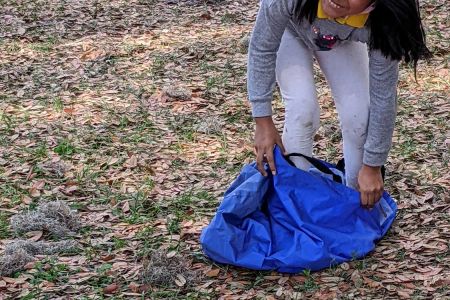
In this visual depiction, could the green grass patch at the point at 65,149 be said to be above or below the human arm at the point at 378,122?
below

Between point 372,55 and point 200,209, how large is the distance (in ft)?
4.42

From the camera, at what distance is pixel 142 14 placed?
8.10 metres

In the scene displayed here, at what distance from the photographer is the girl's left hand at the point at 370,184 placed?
3.25 meters

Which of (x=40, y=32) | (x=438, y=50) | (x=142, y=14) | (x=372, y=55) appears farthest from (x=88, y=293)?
(x=142, y=14)

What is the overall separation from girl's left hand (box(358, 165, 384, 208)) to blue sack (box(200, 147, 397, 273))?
0.12ft

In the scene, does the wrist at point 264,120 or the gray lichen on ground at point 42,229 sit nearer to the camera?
the wrist at point 264,120

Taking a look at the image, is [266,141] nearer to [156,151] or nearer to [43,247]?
[43,247]

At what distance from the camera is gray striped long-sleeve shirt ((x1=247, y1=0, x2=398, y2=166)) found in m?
3.03

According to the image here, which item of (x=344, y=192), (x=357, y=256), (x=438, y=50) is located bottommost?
(x=438, y=50)

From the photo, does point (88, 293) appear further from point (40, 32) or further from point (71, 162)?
point (40, 32)

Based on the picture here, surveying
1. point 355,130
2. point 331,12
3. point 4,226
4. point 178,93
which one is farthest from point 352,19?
point 178,93

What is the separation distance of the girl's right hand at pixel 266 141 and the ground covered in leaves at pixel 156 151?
464mm

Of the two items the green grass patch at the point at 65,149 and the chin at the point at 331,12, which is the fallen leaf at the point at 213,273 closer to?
the chin at the point at 331,12

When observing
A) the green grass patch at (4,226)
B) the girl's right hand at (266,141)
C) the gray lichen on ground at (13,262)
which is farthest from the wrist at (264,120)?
the green grass patch at (4,226)
